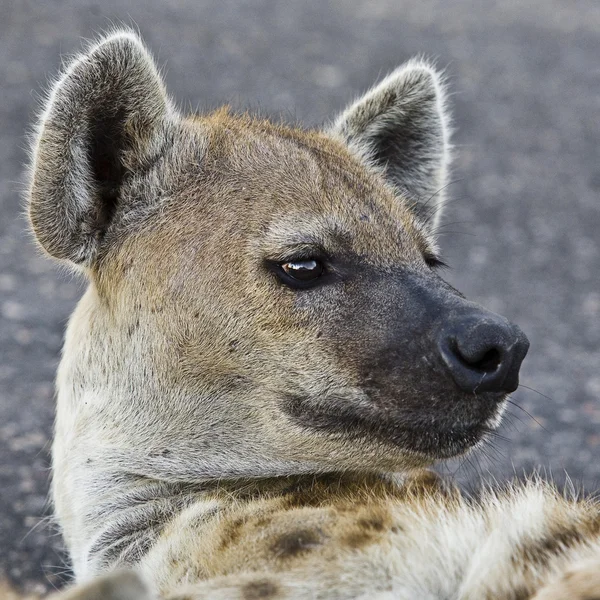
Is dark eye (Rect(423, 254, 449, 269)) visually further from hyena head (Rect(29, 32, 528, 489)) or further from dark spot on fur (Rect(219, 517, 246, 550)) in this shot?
dark spot on fur (Rect(219, 517, 246, 550))

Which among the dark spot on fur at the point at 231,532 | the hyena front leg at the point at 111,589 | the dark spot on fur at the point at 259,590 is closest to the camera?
the hyena front leg at the point at 111,589

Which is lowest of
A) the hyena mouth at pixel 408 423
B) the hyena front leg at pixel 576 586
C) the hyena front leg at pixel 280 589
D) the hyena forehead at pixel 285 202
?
the hyena front leg at pixel 280 589

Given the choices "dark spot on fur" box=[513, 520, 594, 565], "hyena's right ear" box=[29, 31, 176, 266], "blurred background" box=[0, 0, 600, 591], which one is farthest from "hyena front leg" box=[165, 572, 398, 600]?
"hyena's right ear" box=[29, 31, 176, 266]

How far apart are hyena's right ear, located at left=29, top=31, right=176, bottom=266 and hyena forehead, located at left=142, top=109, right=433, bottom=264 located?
16cm

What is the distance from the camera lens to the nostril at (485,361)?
2271 millimetres

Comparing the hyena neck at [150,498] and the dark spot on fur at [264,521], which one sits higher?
the dark spot on fur at [264,521]

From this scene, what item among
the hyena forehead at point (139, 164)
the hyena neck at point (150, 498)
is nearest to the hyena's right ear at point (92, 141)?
the hyena forehead at point (139, 164)

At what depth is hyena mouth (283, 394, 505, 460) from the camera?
235cm

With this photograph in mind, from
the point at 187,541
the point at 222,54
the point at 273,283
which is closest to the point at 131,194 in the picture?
the point at 273,283

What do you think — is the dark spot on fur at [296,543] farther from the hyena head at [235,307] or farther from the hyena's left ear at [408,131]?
the hyena's left ear at [408,131]

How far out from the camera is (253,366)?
8.09 feet

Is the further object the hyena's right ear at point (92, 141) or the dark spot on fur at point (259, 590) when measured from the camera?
the hyena's right ear at point (92, 141)

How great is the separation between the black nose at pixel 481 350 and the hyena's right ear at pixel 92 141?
100cm

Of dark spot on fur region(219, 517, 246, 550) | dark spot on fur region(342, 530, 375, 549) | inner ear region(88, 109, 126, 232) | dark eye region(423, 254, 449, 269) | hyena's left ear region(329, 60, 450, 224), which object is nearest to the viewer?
dark spot on fur region(342, 530, 375, 549)
